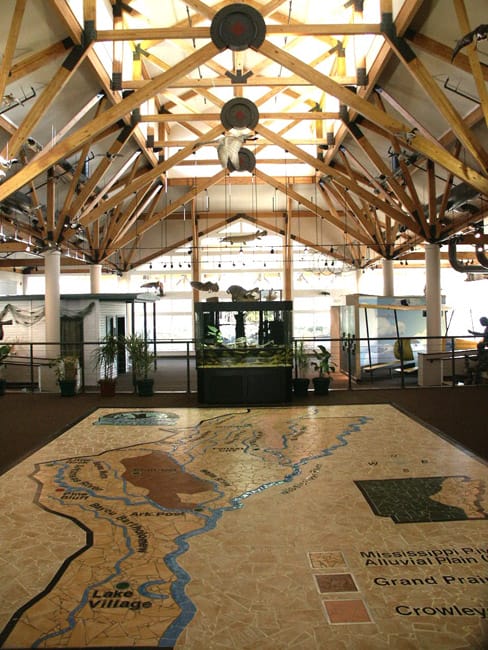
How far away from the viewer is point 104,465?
5078 millimetres

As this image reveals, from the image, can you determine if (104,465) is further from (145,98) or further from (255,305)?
(145,98)

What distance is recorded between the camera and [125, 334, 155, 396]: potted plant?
902 cm

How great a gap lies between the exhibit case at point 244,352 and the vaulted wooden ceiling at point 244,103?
3114mm

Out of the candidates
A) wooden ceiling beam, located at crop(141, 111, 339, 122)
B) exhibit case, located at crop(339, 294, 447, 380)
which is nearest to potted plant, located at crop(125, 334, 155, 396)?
wooden ceiling beam, located at crop(141, 111, 339, 122)

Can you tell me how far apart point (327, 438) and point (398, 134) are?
16.4ft

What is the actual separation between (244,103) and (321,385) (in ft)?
16.0

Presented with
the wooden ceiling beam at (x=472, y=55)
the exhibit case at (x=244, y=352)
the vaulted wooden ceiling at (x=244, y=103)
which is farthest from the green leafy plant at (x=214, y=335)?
the wooden ceiling beam at (x=472, y=55)

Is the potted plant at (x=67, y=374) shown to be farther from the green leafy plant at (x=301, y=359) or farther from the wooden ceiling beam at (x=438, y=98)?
the wooden ceiling beam at (x=438, y=98)

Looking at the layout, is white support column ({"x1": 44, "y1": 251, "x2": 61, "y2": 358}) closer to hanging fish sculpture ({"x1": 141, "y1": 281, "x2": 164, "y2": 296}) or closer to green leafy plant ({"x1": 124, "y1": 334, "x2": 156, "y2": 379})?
green leafy plant ({"x1": 124, "y1": 334, "x2": 156, "y2": 379})

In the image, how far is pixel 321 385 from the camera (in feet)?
29.0

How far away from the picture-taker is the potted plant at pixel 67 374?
9102 mm

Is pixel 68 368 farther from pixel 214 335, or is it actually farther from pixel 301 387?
pixel 301 387

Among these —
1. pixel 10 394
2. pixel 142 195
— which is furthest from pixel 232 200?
pixel 10 394

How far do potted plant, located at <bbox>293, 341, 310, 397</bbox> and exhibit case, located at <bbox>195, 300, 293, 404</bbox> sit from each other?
1.57 feet
